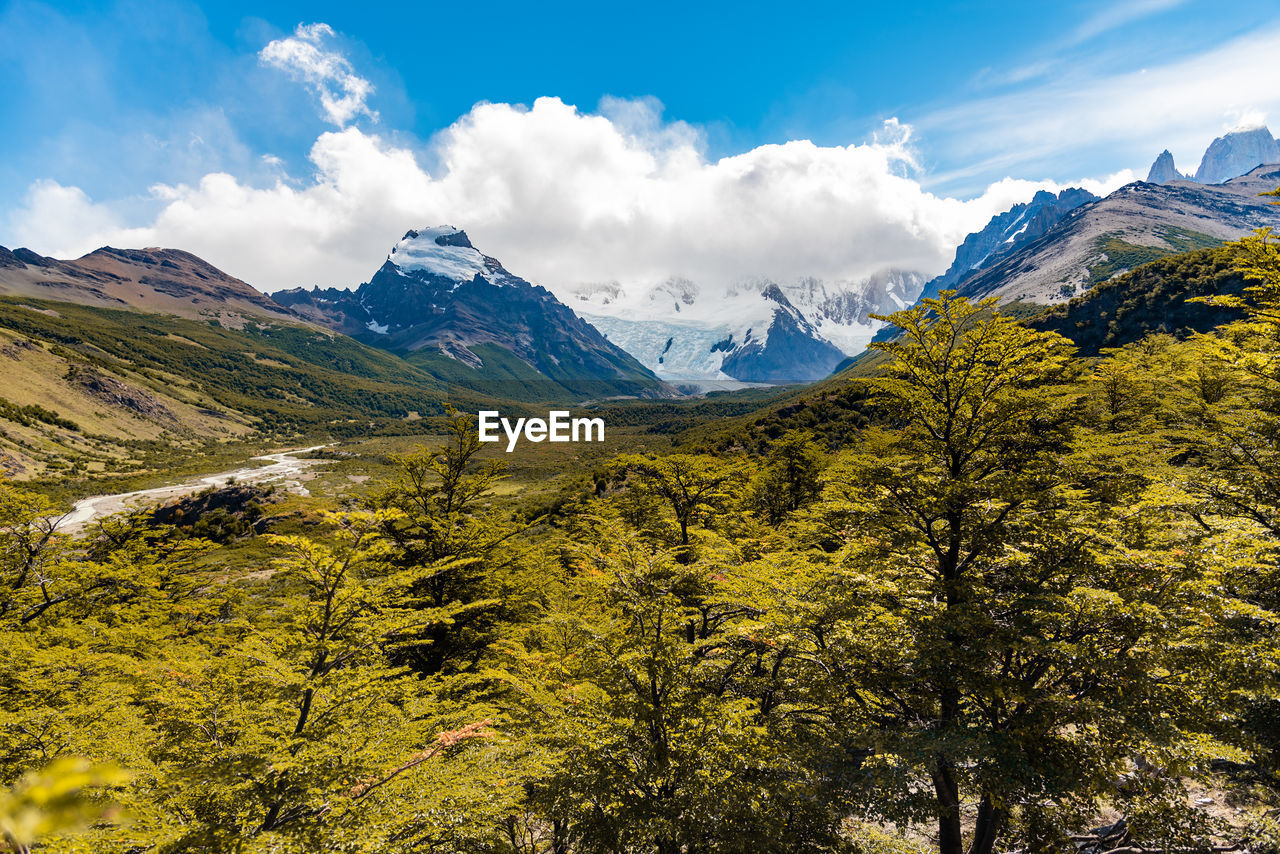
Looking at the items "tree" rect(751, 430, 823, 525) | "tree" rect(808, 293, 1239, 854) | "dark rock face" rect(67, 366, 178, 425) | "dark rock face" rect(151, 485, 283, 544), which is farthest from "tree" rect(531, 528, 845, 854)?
"dark rock face" rect(67, 366, 178, 425)

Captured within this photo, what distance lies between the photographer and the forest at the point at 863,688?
10.8 m

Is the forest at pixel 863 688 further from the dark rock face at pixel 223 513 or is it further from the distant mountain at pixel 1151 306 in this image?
the distant mountain at pixel 1151 306

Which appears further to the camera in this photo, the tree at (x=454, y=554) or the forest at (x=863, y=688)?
the tree at (x=454, y=554)

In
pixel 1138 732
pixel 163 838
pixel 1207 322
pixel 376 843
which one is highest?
pixel 1207 322

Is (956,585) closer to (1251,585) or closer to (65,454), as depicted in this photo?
(1251,585)

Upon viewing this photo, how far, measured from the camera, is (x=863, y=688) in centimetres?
1432

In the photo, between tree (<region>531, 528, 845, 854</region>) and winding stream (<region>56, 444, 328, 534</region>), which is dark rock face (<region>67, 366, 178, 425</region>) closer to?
winding stream (<region>56, 444, 328, 534</region>)

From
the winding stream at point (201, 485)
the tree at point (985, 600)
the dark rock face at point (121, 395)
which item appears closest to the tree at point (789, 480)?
the tree at point (985, 600)

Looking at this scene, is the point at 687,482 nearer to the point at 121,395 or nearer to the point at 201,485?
the point at 201,485

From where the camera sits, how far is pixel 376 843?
996 centimetres

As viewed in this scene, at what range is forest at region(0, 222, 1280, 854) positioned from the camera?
35.3ft

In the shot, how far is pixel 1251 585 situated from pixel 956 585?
6107 millimetres

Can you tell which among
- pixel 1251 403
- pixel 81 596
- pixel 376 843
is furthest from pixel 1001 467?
pixel 81 596

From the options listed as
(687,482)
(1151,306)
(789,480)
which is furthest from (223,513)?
(1151,306)
